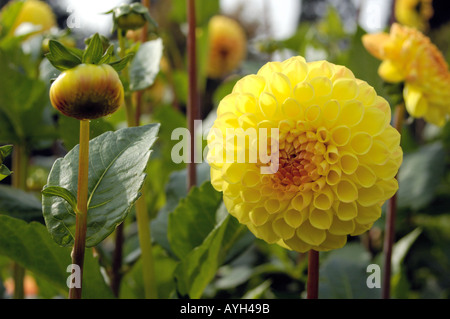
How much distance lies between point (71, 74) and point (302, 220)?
238 mm

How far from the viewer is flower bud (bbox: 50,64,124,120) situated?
0.37 m

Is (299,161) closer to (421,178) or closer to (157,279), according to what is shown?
(157,279)

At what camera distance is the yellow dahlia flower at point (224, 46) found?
5.99 feet

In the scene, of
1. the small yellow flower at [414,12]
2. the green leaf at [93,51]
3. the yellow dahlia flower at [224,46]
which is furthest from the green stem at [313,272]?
the yellow dahlia flower at [224,46]

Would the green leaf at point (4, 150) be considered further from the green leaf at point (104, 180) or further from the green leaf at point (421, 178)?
the green leaf at point (421, 178)

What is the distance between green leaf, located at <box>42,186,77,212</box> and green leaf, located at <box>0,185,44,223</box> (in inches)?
9.9

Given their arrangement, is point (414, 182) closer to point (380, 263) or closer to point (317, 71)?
point (380, 263)

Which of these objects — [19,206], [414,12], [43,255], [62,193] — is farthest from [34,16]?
[414,12]

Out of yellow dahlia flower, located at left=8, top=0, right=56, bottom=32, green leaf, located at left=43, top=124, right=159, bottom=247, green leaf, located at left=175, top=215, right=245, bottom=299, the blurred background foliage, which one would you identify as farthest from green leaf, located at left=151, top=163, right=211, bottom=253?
yellow dahlia flower, located at left=8, top=0, right=56, bottom=32

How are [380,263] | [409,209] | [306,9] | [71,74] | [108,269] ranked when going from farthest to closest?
[306,9]
[409,209]
[380,263]
[108,269]
[71,74]

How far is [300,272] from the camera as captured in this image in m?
0.93

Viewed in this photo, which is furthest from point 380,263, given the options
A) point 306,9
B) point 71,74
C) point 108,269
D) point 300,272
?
point 306,9

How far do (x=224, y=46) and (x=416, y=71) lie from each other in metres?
1.22

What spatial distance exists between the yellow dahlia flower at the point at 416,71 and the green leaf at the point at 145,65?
335mm
